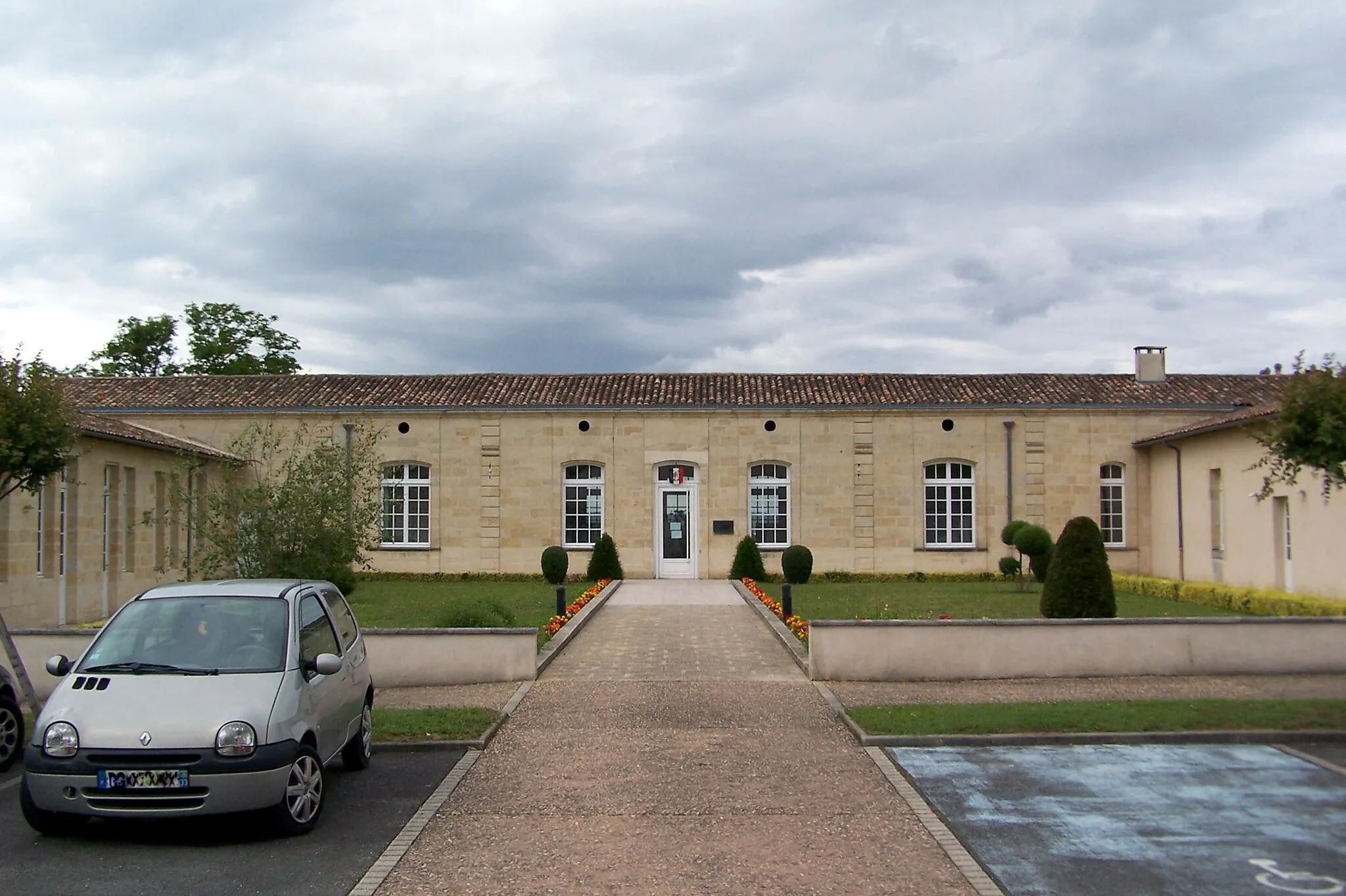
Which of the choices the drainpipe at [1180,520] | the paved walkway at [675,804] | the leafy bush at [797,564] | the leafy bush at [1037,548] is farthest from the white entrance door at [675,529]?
the paved walkway at [675,804]

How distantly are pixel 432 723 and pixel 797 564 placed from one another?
16.9 metres

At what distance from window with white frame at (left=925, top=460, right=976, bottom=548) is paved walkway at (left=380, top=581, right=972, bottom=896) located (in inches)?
663

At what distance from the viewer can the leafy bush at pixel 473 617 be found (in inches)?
565

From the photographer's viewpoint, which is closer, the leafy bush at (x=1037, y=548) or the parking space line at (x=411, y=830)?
the parking space line at (x=411, y=830)

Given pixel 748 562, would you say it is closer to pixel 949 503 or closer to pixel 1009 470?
pixel 949 503

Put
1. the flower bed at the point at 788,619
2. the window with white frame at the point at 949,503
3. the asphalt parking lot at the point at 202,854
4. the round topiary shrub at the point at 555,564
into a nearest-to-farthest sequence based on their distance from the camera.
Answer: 1. the asphalt parking lot at the point at 202,854
2. the flower bed at the point at 788,619
3. the round topiary shrub at the point at 555,564
4. the window with white frame at the point at 949,503

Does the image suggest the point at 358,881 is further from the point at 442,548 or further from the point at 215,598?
the point at 442,548

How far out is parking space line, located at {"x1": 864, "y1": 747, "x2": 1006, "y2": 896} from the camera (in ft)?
19.9

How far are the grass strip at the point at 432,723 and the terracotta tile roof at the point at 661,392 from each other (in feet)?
61.0

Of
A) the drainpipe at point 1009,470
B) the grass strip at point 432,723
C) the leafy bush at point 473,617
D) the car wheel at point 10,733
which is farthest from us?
the drainpipe at point 1009,470

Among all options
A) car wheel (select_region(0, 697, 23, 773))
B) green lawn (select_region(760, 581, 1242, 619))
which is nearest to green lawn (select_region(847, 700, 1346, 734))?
green lawn (select_region(760, 581, 1242, 619))

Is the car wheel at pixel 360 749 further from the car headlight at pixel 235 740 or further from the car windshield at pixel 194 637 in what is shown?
the car headlight at pixel 235 740

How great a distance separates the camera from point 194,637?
24.9ft

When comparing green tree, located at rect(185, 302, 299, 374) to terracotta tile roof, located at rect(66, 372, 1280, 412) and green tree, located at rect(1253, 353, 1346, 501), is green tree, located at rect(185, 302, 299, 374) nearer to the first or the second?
terracotta tile roof, located at rect(66, 372, 1280, 412)
